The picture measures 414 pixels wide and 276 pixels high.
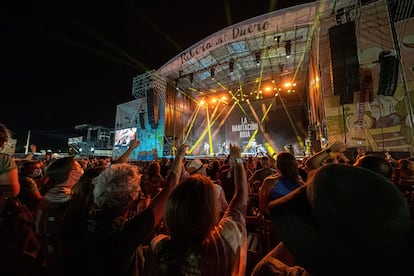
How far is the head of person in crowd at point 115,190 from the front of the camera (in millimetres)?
1142

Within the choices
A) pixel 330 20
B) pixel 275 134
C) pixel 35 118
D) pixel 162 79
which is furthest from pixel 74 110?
pixel 330 20

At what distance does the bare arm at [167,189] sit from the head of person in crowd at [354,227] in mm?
799

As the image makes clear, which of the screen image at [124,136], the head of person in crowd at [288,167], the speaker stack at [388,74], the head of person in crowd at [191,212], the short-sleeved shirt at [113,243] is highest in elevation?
the speaker stack at [388,74]

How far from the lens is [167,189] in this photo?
4.44 ft

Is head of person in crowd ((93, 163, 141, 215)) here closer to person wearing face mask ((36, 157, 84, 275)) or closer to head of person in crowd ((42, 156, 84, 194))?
person wearing face mask ((36, 157, 84, 275))

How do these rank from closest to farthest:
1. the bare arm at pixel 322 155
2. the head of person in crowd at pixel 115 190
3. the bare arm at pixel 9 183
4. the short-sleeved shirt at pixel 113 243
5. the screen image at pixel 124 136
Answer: the short-sleeved shirt at pixel 113 243 → the head of person in crowd at pixel 115 190 → the bare arm at pixel 9 183 → the bare arm at pixel 322 155 → the screen image at pixel 124 136

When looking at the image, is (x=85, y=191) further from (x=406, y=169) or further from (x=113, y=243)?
(x=406, y=169)

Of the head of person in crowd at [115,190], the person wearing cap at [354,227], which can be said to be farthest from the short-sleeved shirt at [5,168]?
the person wearing cap at [354,227]

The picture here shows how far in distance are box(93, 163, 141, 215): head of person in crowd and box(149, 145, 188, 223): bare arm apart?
167 millimetres

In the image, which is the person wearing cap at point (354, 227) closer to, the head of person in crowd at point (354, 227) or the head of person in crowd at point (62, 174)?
the head of person in crowd at point (354, 227)

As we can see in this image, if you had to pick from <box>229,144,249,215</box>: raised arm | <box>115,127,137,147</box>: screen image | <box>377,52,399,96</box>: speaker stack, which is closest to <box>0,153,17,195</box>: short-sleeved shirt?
<box>229,144,249,215</box>: raised arm

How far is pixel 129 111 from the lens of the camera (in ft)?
70.4

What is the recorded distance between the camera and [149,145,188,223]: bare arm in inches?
45.7

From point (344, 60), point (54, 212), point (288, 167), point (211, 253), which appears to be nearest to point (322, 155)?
point (288, 167)
